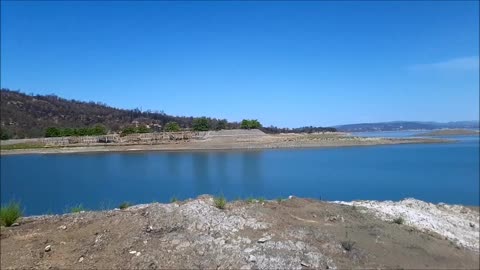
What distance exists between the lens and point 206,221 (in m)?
8.20

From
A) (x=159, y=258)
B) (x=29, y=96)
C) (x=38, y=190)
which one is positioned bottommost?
(x=38, y=190)

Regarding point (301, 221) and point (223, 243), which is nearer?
point (223, 243)

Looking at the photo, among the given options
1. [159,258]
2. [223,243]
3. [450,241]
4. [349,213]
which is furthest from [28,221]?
[450,241]

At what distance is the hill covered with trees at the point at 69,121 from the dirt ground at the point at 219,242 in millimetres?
72489

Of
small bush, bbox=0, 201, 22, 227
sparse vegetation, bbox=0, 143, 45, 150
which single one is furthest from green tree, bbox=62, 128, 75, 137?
small bush, bbox=0, 201, 22, 227

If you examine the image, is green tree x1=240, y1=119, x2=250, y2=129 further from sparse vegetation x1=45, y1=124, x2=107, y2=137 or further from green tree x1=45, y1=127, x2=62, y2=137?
green tree x1=45, y1=127, x2=62, y2=137

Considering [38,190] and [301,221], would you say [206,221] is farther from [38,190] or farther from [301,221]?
[38,190]

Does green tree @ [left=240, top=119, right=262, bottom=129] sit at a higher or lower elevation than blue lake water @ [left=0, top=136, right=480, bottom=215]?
higher

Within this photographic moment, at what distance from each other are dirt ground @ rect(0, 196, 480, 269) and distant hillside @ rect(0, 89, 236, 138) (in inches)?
3000

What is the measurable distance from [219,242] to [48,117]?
97118mm

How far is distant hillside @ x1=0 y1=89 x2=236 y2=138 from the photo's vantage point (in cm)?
7894

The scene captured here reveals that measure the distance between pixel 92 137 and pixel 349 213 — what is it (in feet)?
237

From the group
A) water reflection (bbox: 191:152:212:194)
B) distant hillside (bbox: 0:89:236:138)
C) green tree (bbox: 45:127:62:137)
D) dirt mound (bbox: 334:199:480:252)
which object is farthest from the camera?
distant hillside (bbox: 0:89:236:138)

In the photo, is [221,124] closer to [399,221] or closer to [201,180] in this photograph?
[201,180]
